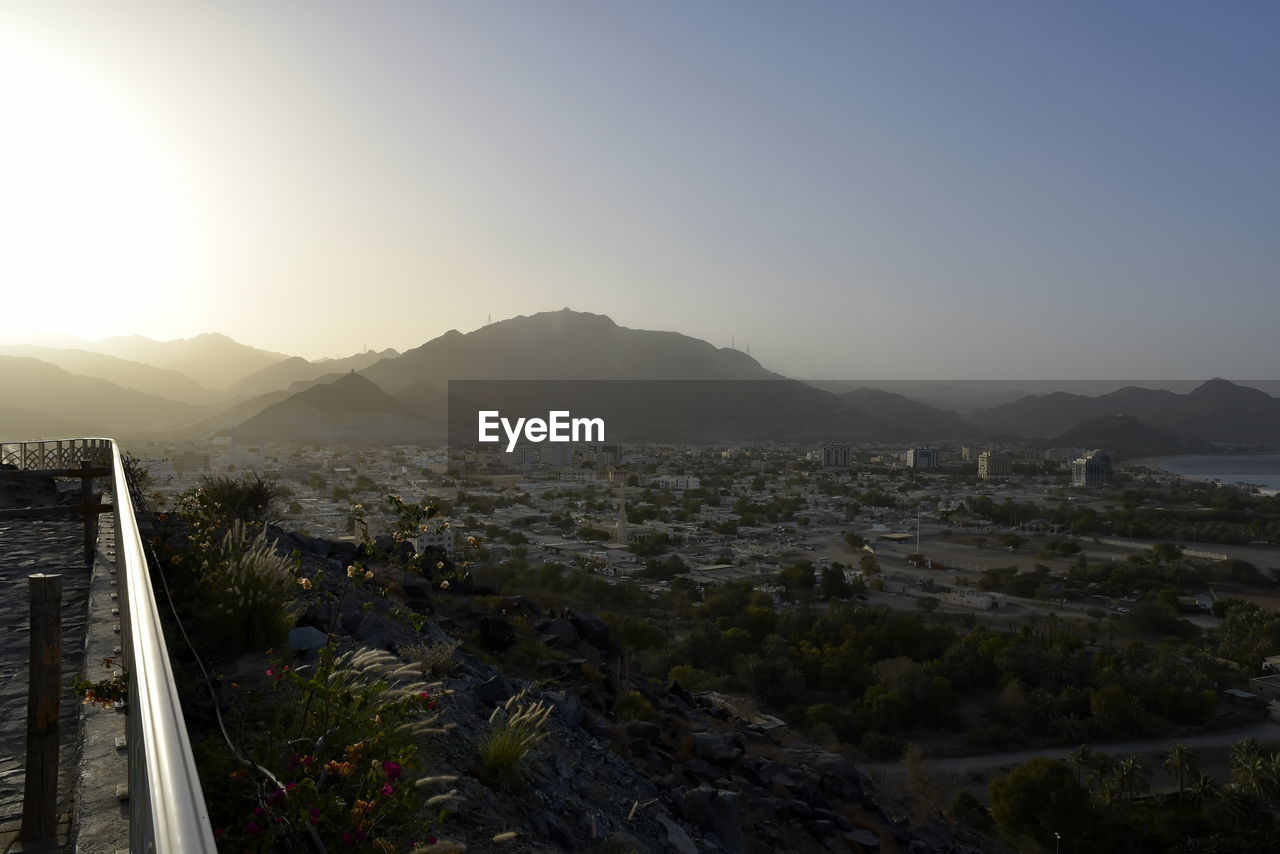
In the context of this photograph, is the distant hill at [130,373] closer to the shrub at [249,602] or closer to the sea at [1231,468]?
the shrub at [249,602]

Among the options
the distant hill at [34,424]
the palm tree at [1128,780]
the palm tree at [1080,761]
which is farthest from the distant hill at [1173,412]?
the distant hill at [34,424]

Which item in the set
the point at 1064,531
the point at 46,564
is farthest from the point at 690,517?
the point at 46,564

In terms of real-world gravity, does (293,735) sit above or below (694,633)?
above

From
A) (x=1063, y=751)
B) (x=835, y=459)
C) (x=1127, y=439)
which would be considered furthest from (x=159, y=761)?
(x=1127, y=439)

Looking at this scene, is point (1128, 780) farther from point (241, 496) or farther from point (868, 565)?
point (868, 565)

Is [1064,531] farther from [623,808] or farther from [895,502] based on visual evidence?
[623,808]

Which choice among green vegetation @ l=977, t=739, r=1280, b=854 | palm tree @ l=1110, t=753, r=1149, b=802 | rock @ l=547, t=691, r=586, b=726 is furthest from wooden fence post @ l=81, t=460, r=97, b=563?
palm tree @ l=1110, t=753, r=1149, b=802
